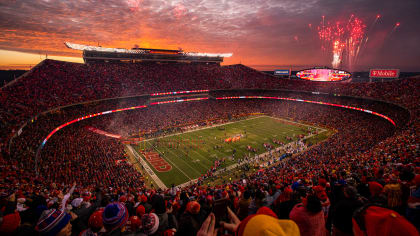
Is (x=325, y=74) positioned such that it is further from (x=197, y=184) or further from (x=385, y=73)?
(x=197, y=184)

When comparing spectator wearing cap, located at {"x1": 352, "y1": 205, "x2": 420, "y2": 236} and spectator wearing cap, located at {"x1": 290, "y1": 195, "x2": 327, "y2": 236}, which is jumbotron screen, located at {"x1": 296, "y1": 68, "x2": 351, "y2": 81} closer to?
spectator wearing cap, located at {"x1": 290, "y1": 195, "x2": 327, "y2": 236}

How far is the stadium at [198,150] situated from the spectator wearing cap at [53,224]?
2 centimetres

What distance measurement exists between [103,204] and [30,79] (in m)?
41.8

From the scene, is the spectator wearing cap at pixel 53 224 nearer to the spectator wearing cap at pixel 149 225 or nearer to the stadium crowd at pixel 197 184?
the stadium crowd at pixel 197 184

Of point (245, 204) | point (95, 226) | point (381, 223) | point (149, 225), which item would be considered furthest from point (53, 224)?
point (381, 223)

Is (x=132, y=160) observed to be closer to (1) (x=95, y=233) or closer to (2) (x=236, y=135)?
(2) (x=236, y=135)

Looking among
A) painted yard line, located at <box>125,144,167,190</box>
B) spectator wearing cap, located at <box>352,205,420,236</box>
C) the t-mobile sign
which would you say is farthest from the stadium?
the t-mobile sign

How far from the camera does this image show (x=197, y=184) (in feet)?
70.1

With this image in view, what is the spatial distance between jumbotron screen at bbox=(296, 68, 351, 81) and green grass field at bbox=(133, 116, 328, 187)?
18.7 m

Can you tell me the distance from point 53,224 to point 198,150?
28.4 meters

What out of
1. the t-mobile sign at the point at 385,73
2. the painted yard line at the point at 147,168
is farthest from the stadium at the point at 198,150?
the t-mobile sign at the point at 385,73

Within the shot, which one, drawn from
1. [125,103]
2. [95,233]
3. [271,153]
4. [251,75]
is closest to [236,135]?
[271,153]

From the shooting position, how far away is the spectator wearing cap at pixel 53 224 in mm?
3037

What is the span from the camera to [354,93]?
48.7 m
